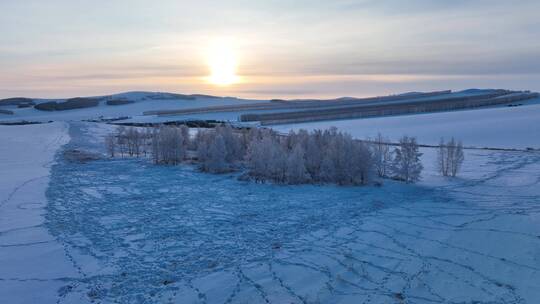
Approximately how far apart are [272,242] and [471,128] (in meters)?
32.9

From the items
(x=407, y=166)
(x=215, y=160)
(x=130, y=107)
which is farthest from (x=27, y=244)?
(x=130, y=107)

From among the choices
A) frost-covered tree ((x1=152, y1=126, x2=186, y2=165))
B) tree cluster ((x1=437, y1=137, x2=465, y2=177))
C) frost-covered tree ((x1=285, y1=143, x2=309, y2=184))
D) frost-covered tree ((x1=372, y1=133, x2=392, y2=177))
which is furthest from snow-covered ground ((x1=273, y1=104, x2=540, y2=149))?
frost-covered tree ((x1=152, y1=126, x2=186, y2=165))

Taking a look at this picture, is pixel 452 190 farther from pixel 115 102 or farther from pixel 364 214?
pixel 115 102

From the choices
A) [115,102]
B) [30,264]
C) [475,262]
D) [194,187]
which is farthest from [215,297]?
[115,102]

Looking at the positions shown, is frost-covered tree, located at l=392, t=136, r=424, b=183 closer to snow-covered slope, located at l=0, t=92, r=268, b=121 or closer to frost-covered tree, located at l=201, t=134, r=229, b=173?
frost-covered tree, located at l=201, t=134, r=229, b=173

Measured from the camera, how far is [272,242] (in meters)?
12.4

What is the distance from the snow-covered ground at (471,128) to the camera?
1347 inches

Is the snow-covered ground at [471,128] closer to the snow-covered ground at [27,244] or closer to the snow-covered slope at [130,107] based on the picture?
the snow-covered ground at [27,244]

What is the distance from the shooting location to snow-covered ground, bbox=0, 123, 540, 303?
952 cm

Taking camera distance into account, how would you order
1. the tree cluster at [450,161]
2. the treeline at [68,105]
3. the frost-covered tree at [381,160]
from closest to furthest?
the frost-covered tree at [381,160] < the tree cluster at [450,161] < the treeline at [68,105]

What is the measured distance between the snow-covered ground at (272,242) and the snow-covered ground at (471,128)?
15345 mm

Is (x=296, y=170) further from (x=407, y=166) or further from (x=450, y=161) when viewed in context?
(x=450, y=161)

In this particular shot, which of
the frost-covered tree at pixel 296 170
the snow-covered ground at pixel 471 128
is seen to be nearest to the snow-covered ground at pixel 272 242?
the frost-covered tree at pixel 296 170

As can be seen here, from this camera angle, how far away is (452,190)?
18422 mm
